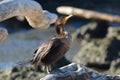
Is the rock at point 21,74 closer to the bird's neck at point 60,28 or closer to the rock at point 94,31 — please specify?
the bird's neck at point 60,28

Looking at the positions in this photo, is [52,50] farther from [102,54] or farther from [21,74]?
[102,54]

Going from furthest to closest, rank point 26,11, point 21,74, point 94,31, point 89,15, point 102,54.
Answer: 1. point 94,31
2. point 89,15
3. point 102,54
4. point 21,74
5. point 26,11

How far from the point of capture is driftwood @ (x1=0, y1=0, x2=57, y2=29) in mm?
2888

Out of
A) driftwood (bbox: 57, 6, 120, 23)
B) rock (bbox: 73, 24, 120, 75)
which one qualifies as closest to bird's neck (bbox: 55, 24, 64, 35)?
rock (bbox: 73, 24, 120, 75)

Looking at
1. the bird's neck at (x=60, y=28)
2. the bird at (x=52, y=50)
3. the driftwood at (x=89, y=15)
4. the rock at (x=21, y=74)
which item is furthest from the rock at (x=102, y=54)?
the bird at (x=52, y=50)

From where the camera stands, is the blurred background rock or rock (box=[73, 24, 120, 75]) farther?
rock (box=[73, 24, 120, 75])

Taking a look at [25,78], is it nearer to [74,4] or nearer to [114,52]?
[114,52]

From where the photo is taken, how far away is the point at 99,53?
29.0ft

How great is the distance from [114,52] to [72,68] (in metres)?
5.06

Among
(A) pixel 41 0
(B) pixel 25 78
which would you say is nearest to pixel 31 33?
(A) pixel 41 0

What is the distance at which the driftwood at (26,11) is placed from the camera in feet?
9.48

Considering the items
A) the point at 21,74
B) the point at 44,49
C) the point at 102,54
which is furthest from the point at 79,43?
the point at 44,49

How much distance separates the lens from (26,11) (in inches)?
126

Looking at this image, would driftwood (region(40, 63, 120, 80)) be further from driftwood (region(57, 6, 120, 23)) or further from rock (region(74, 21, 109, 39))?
rock (region(74, 21, 109, 39))
